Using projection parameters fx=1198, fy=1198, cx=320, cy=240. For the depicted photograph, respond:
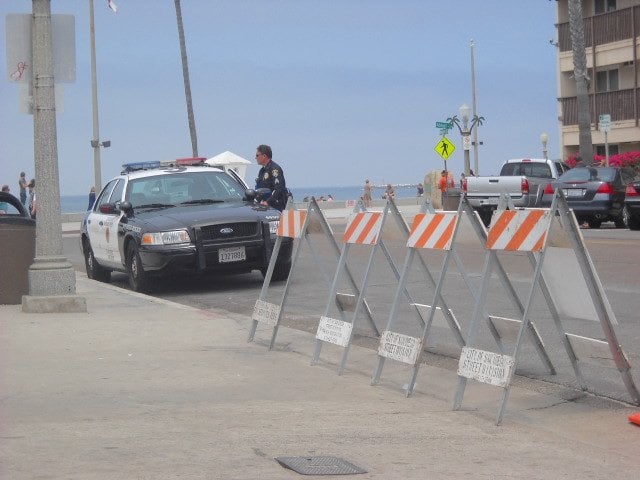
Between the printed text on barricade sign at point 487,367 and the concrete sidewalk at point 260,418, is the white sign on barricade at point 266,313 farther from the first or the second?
the printed text on barricade sign at point 487,367

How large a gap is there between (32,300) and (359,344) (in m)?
3.91

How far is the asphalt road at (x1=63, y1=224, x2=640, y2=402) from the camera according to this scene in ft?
31.7

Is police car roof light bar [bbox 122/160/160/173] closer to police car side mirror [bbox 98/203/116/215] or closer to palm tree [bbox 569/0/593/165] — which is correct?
police car side mirror [bbox 98/203/116/215]

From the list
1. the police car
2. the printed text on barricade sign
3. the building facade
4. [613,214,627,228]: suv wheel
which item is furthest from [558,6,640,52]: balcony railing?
the printed text on barricade sign

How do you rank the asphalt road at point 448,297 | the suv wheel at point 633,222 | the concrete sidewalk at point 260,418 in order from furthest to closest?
the suv wheel at point 633,222 → the asphalt road at point 448,297 → the concrete sidewalk at point 260,418

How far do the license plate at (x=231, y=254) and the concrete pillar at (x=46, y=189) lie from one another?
3.22 meters

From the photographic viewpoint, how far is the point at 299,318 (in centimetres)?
1298

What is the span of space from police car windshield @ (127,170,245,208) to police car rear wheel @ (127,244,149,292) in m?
0.87

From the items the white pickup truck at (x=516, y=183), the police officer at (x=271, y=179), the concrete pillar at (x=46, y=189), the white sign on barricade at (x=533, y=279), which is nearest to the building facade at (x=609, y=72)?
the white pickup truck at (x=516, y=183)

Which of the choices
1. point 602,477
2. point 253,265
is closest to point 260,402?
point 602,477

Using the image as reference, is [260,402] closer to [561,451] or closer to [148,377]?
[148,377]

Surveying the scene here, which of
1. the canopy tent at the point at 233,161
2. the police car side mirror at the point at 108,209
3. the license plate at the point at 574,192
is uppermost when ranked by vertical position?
the canopy tent at the point at 233,161

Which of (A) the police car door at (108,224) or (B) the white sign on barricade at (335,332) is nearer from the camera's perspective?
(B) the white sign on barricade at (335,332)

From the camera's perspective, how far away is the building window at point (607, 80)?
50.8m
